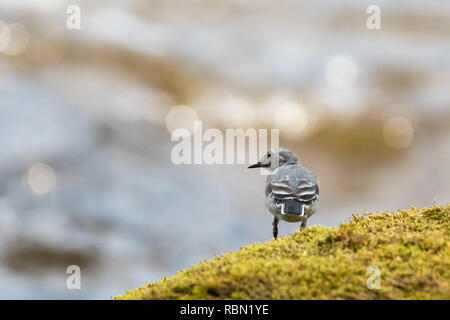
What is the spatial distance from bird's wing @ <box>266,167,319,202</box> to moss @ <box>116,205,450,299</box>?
1.96m

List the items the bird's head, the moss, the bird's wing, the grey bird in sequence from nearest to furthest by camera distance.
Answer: the moss < the grey bird < the bird's wing < the bird's head

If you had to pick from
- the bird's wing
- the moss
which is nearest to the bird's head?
the bird's wing

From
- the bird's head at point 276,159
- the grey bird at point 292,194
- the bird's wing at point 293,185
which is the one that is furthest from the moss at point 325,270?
the bird's head at point 276,159

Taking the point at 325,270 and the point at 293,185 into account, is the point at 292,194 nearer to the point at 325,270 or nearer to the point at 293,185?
the point at 293,185

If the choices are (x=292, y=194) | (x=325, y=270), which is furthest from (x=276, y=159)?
(x=325, y=270)

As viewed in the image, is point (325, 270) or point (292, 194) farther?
point (292, 194)

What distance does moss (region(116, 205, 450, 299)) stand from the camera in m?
6.77

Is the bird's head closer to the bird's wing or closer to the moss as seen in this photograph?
the bird's wing

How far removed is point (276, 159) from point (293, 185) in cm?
185

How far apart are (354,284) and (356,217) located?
358cm

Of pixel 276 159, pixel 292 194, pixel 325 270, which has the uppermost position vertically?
pixel 276 159

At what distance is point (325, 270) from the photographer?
7.23m

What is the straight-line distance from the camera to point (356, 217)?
10336 millimetres
